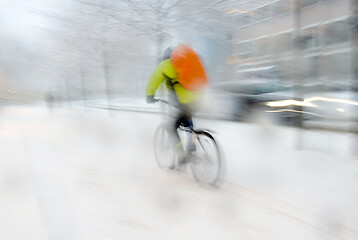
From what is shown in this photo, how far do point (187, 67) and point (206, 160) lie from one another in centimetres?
123

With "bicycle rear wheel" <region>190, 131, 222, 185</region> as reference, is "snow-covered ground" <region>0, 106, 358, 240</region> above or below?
below

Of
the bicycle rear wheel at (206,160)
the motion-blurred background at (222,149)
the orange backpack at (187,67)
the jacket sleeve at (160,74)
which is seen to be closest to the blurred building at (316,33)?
the motion-blurred background at (222,149)

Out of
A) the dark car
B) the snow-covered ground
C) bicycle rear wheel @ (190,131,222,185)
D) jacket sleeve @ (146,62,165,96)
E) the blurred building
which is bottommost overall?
the snow-covered ground

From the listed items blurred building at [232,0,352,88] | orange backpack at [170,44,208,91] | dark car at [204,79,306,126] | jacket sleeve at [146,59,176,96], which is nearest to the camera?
orange backpack at [170,44,208,91]

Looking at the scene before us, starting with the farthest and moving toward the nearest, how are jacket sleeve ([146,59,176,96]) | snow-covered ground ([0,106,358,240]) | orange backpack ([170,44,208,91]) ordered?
jacket sleeve ([146,59,176,96])
orange backpack ([170,44,208,91])
snow-covered ground ([0,106,358,240])

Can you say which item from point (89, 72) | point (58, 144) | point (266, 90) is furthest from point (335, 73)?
point (89, 72)

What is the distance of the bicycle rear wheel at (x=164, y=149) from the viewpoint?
430 centimetres

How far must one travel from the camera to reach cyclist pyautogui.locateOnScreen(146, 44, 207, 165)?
3.46 meters

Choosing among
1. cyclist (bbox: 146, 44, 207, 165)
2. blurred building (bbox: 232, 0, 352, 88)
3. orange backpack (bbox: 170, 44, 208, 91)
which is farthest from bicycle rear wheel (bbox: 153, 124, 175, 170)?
blurred building (bbox: 232, 0, 352, 88)

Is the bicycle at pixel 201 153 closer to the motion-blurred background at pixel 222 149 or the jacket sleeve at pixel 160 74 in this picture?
the motion-blurred background at pixel 222 149

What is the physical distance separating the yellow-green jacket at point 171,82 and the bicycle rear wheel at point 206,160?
0.48m

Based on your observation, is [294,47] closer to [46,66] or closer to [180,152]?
[180,152]

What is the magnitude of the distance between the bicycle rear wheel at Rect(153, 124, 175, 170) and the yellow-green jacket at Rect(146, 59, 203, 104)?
69 cm

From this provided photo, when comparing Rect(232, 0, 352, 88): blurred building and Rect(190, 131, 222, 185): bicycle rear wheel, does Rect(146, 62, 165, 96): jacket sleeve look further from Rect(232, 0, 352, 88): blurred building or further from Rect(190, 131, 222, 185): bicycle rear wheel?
Rect(232, 0, 352, 88): blurred building
